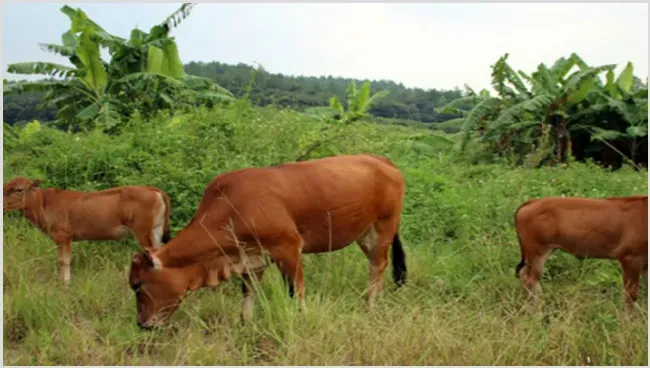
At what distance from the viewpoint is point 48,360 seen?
4.53 meters

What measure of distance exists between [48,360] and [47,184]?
4483mm

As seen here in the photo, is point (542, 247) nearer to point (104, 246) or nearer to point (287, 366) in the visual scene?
point (287, 366)

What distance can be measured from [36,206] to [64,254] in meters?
0.63

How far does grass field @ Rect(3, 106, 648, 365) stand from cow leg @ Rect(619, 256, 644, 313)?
158 millimetres

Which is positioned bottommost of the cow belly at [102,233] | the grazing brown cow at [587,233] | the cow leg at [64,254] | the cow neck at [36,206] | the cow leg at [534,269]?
the cow leg at [64,254]

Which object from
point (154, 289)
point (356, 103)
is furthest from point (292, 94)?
point (154, 289)

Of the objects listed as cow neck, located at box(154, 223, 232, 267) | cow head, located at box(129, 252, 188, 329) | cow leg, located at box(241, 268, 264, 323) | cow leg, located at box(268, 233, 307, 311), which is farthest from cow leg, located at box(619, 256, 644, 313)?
cow head, located at box(129, 252, 188, 329)

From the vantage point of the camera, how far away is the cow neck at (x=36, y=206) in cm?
667

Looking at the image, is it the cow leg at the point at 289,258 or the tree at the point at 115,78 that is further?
the tree at the point at 115,78

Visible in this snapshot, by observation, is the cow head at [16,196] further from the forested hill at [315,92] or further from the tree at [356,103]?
the forested hill at [315,92]

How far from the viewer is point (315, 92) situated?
27.8 m

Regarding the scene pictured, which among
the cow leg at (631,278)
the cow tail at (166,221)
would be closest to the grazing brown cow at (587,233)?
the cow leg at (631,278)

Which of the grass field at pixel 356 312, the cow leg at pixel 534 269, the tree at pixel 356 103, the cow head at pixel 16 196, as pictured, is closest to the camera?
the grass field at pixel 356 312

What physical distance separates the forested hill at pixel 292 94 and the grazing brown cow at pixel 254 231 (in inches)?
569
